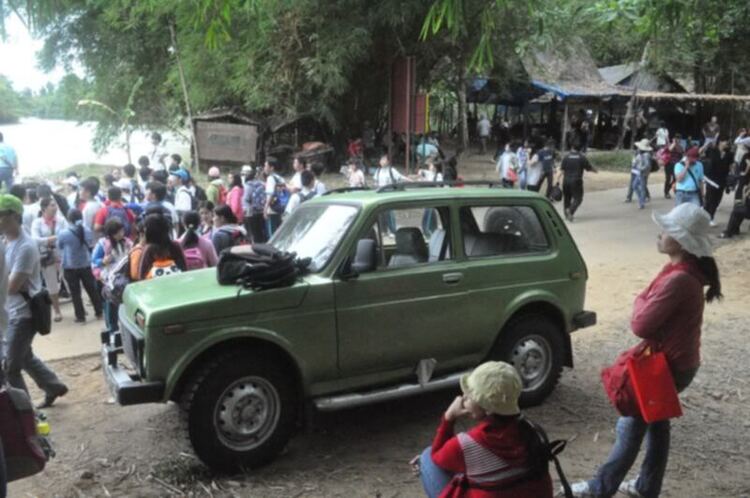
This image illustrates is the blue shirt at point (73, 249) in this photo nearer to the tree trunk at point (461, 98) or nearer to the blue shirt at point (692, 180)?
the blue shirt at point (692, 180)

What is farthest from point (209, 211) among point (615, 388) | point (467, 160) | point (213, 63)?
point (467, 160)

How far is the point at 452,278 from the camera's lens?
16.6 feet

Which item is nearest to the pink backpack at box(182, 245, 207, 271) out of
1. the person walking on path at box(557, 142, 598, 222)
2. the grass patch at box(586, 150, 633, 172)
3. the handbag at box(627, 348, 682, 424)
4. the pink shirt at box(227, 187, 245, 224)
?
the handbag at box(627, 348, 682, 424)

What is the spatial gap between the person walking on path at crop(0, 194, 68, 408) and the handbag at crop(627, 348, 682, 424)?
4.29 meters

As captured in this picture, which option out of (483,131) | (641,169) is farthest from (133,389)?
(483,131)

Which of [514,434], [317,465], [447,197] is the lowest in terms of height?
[317,465]

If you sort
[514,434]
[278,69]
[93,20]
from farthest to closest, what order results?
[93,20] → [278,69] → [514,434]

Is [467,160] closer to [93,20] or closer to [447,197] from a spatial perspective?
[93,20]

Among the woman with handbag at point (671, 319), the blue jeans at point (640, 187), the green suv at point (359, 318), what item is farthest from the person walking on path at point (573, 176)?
the woman with handbag at point (671, 319)

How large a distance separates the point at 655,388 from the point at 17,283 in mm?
4422

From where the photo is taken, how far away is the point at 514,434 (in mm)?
2857

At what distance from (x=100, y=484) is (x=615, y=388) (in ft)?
10.8

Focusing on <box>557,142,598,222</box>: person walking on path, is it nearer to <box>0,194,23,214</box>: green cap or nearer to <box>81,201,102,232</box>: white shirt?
<box>81,201,102,232</box>: white shirt

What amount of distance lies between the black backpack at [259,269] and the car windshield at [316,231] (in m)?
0.26
